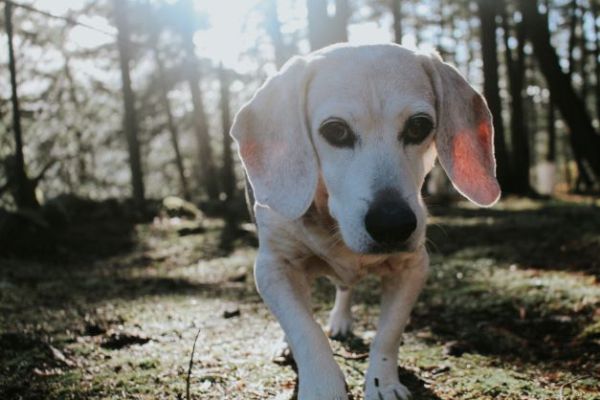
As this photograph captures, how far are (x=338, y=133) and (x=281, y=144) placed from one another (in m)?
0.35

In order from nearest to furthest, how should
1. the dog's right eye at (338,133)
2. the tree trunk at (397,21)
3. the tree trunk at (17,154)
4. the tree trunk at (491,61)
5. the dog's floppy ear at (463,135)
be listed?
the dog's right eye at (338,133)
the dog's floppy ear at (463,135)
the tree trunk at (17,154)
the tree trunk at (491,61)
the tree trunk at (397,21)

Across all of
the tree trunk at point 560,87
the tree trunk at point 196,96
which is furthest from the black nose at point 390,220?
the tree trunk at point 196,96

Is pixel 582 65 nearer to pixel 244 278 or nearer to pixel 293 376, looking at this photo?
pixel 244 278

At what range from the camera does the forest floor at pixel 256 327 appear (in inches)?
127

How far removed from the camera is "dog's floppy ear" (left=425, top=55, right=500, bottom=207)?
332cm

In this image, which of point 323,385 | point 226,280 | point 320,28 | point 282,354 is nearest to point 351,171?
point 323,385

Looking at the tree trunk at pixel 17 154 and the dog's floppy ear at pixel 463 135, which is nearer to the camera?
the dog's floppy ear at pixel 463 135

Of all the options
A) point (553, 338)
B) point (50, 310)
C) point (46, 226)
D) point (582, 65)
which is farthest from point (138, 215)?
point (582, 65)

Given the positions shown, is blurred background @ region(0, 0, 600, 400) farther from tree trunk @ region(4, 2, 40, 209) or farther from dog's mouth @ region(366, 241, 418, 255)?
dog's mouth @ region(366, 241, 418, 255)

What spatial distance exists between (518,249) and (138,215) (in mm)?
8948

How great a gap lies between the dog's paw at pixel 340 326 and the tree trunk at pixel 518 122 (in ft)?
51.2

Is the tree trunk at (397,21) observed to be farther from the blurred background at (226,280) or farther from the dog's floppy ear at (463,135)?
the dog's floppy ear at (463,135)

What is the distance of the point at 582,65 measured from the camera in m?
32.3

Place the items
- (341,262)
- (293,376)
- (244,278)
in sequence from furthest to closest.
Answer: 1. (244,278)
2. (293,376)
3. (341,262)
